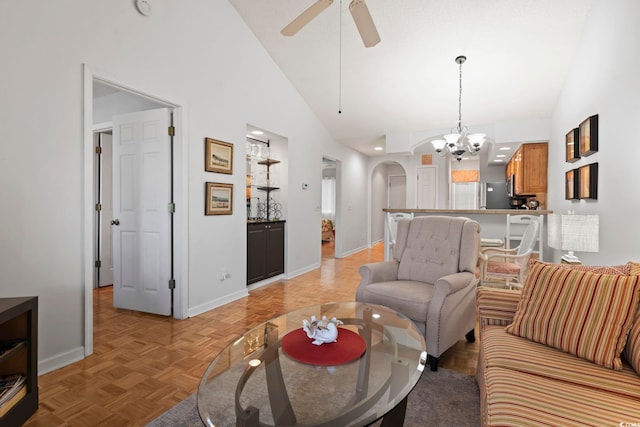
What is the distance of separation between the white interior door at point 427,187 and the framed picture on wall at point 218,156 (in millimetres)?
5531

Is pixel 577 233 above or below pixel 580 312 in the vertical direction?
above

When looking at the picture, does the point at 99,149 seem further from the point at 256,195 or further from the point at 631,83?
the point at 631,83

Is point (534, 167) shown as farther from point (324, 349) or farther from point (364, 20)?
point (324, 349)

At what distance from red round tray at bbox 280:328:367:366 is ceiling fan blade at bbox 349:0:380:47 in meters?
1.99

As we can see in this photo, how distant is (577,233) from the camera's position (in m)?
2.28

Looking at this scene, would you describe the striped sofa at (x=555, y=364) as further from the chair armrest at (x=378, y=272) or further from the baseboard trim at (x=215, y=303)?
the baseboard trim at (x=215, y=303)

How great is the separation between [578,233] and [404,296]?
1302 mm

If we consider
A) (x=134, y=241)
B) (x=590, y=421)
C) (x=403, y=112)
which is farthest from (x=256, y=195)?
(x=590, y=421)

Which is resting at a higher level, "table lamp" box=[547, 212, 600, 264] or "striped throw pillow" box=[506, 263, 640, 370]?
"table lamp" box=[547, 212, 600, 264]

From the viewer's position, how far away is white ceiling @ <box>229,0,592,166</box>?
3.53 meters

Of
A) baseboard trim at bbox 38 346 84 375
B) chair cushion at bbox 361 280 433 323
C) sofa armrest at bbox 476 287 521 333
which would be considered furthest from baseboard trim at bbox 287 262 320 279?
sofa armrest at bbox 476 287 521 333

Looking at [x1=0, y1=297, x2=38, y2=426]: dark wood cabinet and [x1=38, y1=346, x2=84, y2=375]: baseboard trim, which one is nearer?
[x1=0, y1=297, x2=38, y2=426]: dark wood cabinet

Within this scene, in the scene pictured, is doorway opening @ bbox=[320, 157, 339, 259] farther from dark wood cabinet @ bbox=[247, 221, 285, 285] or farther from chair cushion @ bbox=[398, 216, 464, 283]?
chair cushion @ bbox=[398, 216, 464, 283]

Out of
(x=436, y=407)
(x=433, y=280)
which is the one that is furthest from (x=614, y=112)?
(x=436, y=407)
